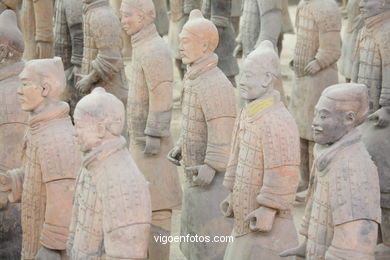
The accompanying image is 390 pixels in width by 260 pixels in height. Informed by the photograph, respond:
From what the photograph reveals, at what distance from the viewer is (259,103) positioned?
5.16m

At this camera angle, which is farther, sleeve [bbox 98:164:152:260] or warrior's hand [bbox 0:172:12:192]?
warrior's hand [bbox 0:172:12:192]

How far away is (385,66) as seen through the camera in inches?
244

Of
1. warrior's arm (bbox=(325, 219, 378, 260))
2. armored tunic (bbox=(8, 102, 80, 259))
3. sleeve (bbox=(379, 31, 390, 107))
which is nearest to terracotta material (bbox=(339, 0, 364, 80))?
sleeve (bbox=(379, 31, 390, 107))

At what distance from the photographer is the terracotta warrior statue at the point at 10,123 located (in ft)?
19.4

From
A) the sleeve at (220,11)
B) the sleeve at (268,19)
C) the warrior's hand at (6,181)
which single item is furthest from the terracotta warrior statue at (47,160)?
the sleeve at (220,11)

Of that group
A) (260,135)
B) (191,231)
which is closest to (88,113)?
(260,135)

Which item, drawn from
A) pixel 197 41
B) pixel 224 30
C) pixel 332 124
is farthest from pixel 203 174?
pixel 224 30

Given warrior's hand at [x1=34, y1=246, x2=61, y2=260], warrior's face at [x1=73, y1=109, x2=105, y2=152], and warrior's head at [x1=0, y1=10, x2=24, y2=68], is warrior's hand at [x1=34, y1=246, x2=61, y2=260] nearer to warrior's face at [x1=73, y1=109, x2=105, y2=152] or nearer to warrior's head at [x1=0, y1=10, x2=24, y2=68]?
warrior's face at [x1=73, y1=109, x2=105, y2=152]

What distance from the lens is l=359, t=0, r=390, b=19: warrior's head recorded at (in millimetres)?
6266

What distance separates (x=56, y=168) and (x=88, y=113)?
2.21 feet

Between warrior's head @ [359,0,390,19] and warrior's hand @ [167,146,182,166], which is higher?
warrior's head @ [359,0,390,19]

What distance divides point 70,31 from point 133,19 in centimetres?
159

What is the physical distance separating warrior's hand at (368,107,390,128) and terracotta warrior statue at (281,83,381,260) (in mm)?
1673

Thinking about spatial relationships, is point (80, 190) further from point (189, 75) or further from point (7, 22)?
point (7, 22)
